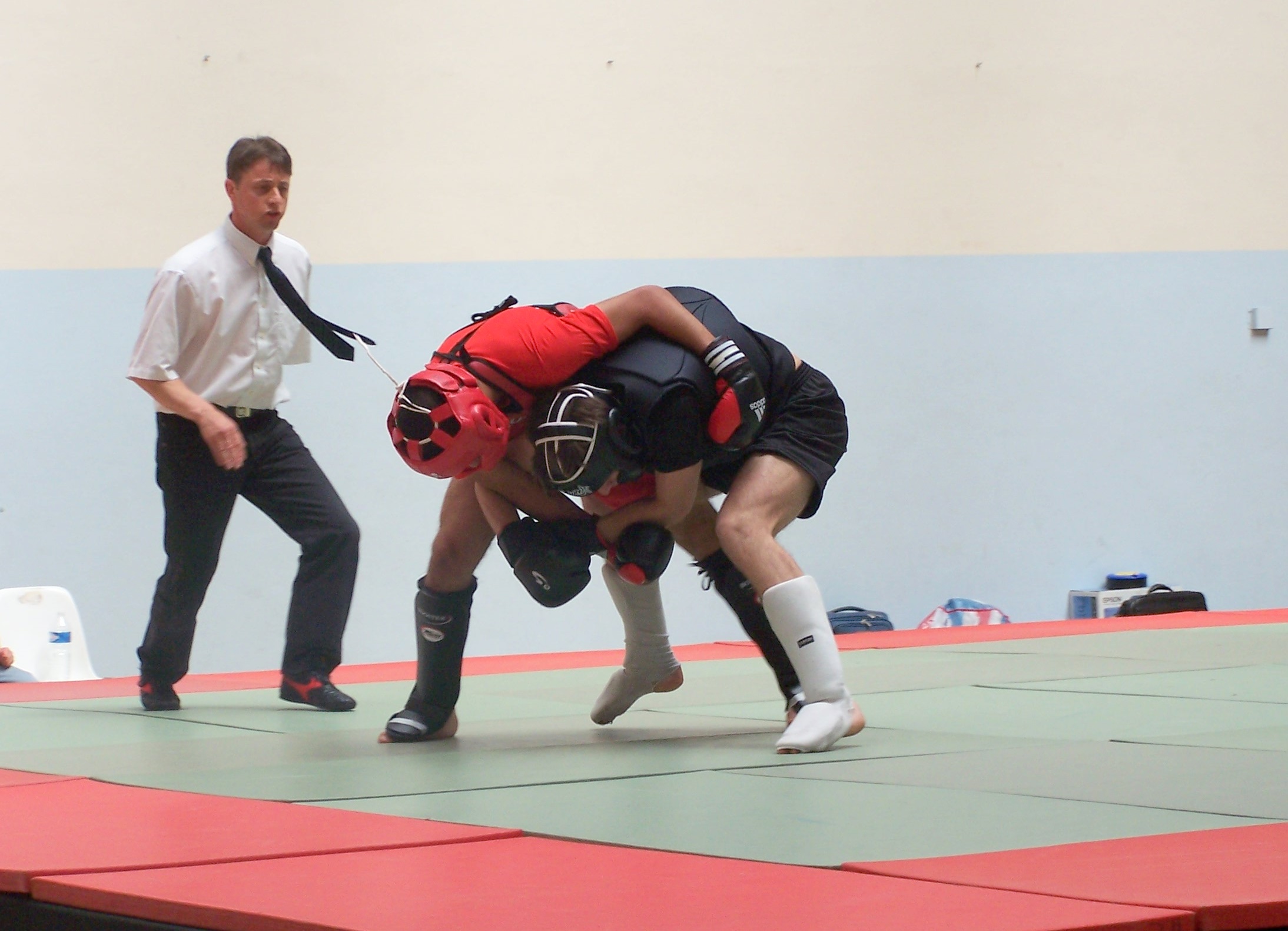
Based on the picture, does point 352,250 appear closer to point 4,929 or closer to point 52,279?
point 52,279

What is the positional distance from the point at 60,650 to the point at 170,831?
394cm

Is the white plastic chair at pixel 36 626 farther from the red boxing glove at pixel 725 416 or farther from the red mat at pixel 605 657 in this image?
the red boxing glove at pixel 725 416

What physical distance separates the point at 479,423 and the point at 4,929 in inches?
54.9

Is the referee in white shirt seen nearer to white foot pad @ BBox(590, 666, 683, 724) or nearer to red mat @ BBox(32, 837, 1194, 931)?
white foot pad @ BBox(590, 666, 683, 724)

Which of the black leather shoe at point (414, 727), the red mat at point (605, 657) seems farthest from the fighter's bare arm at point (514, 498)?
the red mat at point (605, 657)

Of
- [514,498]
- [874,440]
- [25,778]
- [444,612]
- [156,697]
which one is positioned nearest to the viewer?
[25,778]

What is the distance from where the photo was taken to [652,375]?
3.45m

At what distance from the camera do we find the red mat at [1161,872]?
1948mm

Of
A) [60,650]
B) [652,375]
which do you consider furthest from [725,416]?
[60,650]

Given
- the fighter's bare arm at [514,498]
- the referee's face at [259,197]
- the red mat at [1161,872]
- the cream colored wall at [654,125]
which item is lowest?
the red mat at [1161,872]

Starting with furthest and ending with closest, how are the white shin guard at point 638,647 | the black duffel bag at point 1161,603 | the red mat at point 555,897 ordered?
the black duffel bag at point 1161,603 < the white shin guard at point 638,647 < the red mat at point 555,897

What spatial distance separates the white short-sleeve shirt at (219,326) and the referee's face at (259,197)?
49mm

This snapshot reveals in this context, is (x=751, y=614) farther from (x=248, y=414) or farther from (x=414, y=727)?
(x=248, y=414)

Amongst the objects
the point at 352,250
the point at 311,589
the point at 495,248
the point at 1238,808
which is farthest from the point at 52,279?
the point at 1238,808
